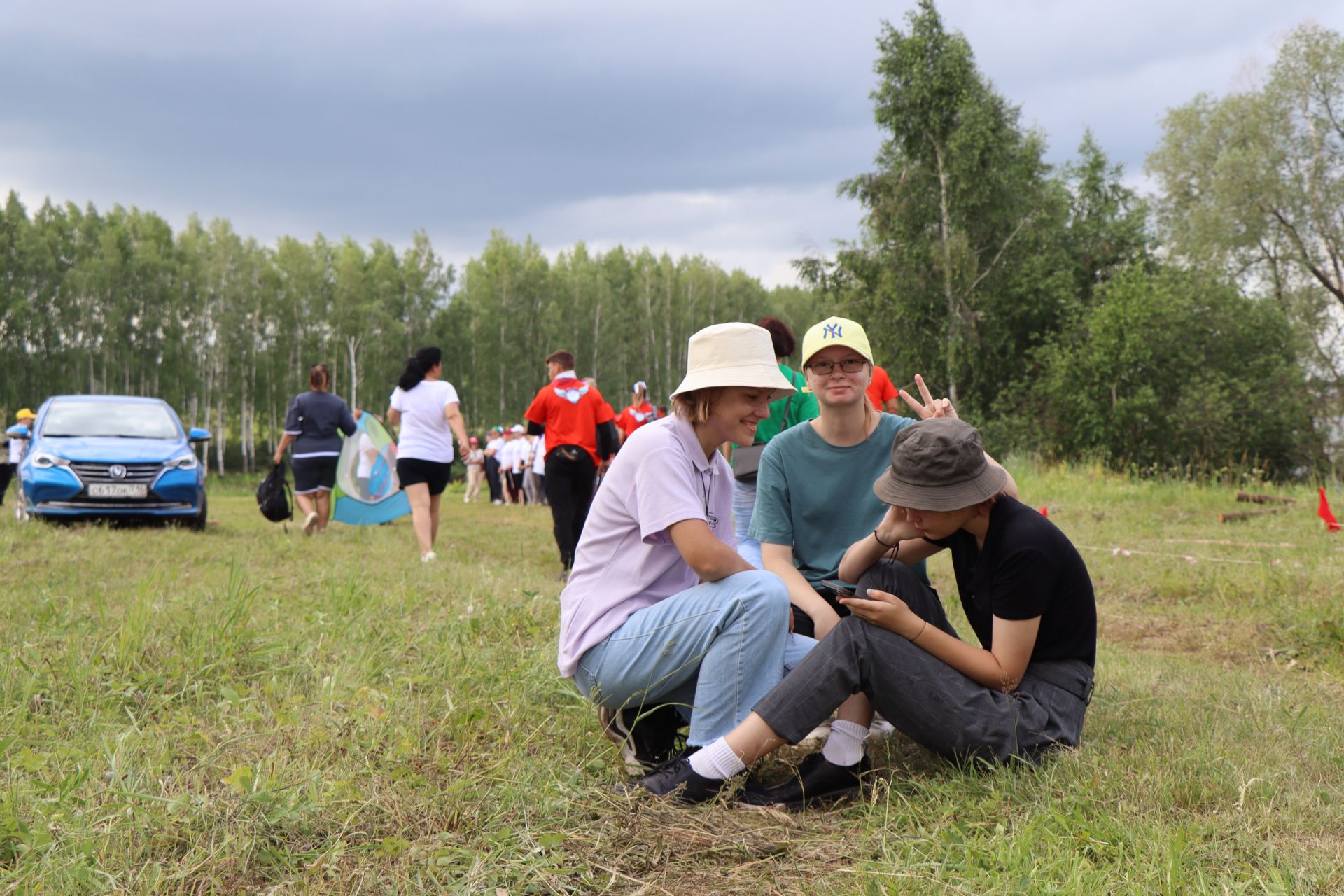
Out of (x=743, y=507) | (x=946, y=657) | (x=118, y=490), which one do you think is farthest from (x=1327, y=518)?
(x=118, y=490)

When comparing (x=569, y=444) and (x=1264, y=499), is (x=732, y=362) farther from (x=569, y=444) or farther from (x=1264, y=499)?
(x=1264, y=499)

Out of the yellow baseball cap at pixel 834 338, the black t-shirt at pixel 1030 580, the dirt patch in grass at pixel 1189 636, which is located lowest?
the dirt patch in grass at pixel 1189 636

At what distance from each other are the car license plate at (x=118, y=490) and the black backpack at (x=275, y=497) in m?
1.26

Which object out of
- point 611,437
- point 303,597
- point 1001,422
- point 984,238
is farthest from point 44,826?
point 984,238

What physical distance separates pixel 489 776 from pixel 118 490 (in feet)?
32.2

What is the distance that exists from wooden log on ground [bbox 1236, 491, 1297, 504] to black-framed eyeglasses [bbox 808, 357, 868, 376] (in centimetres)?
1077

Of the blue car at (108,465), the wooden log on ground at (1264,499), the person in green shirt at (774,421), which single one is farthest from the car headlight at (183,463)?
the wooden log on ground at (1264,499)

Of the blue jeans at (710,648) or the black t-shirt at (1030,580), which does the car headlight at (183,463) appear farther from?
the black t-shirt at (1030,580)

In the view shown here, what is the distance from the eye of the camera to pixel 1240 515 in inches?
468

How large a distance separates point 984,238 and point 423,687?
1182 inches

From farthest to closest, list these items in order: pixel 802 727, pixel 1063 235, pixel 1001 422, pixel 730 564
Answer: pixel 1063 235 < pixel 1001 422 < pixel 730 564 < pixel 802 727

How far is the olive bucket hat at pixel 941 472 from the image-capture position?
10.3 feet

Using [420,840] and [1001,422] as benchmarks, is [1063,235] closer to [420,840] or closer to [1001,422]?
[1001,422]

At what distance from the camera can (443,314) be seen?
5178cm
